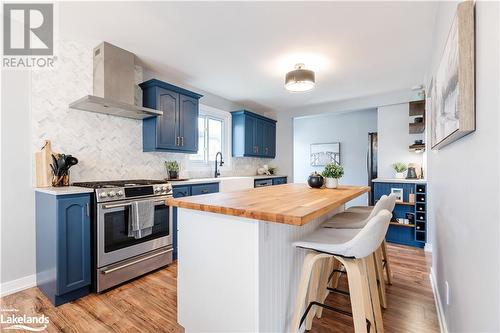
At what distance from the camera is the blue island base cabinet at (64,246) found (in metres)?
2.05

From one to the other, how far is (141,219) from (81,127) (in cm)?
125

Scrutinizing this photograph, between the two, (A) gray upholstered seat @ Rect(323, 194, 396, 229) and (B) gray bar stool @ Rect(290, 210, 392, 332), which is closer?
(B) gray bar stool @ Rect(290, 210, 392, 332)

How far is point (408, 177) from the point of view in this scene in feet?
13.0

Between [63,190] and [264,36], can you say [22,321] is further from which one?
[264,36]

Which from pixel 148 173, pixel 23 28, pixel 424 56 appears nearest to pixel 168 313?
pixel 148 173

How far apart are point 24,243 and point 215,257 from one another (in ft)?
7.13

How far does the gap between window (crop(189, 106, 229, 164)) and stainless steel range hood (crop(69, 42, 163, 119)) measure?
4.87 feet

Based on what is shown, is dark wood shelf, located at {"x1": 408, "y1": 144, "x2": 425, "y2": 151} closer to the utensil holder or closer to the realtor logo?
the utensil holder

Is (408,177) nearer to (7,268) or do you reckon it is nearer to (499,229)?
(499,229)

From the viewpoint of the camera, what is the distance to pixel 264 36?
2.51m

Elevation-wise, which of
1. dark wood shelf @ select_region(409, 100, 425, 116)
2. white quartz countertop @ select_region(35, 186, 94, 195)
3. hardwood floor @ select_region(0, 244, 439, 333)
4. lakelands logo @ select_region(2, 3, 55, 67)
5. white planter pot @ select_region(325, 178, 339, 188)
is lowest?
hardwood floor @ select_region(0, 244, 439, 333)

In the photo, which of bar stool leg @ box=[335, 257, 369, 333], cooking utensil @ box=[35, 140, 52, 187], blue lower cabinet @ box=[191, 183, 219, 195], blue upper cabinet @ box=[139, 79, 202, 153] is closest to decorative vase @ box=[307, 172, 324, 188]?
bar stool leg @ box=[335, 257, 369, 333]

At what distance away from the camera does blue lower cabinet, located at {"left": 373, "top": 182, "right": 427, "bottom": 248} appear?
3584 mm

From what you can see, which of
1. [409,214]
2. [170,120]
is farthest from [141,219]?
[409,214]
